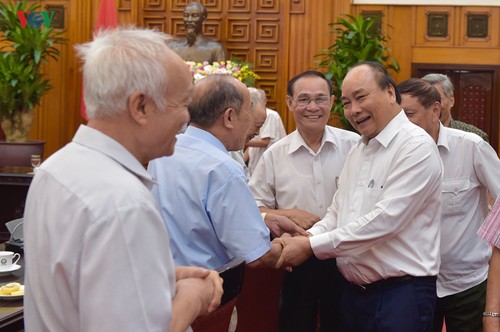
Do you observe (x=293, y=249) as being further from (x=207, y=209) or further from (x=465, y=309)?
(x=465, y=309)

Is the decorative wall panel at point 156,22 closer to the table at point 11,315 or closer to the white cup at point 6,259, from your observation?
the white cup at point 6,259

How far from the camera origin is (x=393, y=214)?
95.0 inches

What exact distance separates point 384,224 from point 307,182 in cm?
87

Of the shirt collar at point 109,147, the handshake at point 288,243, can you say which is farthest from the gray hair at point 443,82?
the shirt collar at point 109,147

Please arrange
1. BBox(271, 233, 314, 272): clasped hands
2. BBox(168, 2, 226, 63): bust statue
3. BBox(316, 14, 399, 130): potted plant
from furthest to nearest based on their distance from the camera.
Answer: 1. BBox(168, 2, 226, 63): bust statue
2. BBox(316, 14, 399, 130): potted plant
3. BBox(271, 233, 314, 272): clasped hands

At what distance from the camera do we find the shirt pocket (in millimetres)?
2936

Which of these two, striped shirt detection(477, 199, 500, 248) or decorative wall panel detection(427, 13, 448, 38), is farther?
decorative wall panel detection(427, 13, 448, 38)

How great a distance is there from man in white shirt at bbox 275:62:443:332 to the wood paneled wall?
4.81 meters

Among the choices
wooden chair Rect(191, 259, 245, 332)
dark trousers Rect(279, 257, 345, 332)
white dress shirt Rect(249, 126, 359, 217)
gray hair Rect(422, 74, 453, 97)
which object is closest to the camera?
wooden chair Rect(191, 259, 245, 332)

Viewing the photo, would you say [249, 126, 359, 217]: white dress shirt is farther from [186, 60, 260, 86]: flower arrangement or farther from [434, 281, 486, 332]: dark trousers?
[186, 60, 260, 86]: flower arrangement

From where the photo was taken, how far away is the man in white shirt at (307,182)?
316cm

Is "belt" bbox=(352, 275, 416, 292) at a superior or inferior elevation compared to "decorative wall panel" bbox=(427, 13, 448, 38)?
inferior

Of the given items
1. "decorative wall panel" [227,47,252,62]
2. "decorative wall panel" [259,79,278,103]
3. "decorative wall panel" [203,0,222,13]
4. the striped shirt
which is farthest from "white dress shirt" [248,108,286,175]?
the striped shirt

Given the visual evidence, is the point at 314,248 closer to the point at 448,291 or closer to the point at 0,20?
the point at 448,291
